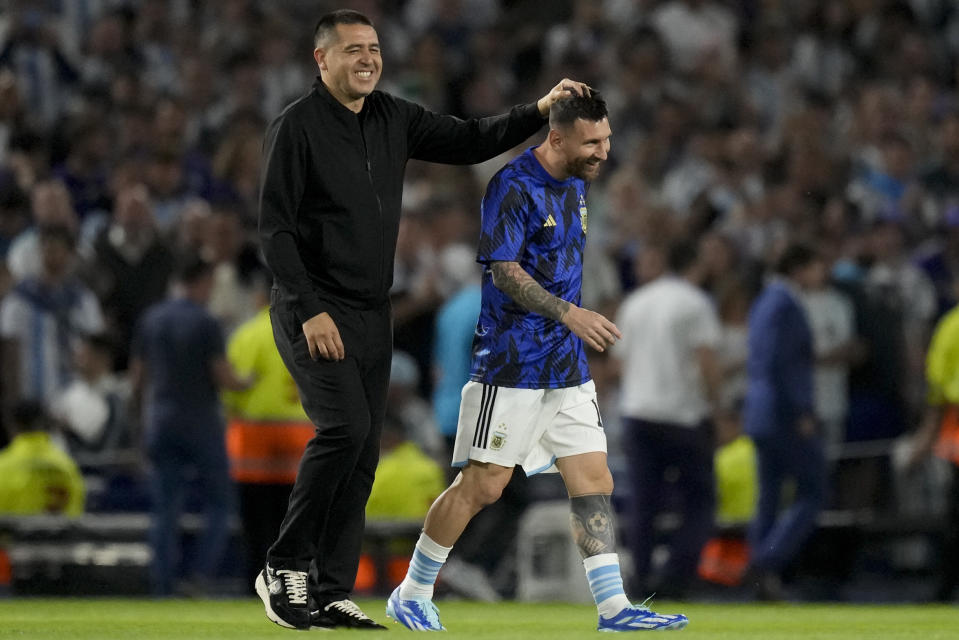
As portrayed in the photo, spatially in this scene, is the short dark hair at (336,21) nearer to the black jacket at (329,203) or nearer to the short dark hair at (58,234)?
the black jacket at (329,203)

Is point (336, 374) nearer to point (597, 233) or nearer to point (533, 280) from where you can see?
point (533, 280)

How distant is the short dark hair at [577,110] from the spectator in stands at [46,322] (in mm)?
6868

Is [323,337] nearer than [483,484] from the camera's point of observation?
Yes

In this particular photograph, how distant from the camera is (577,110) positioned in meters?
7.39

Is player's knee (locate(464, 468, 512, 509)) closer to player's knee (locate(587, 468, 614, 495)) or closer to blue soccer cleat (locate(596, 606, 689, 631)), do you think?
player's knee (locate(587, 468, 614, 495))

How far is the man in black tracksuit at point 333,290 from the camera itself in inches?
282

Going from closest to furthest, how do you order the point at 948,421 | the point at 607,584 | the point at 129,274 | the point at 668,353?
the point at 607,584 → the point at 948,421 → the point at 668,353 → the point at 129,274

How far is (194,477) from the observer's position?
1355 cm

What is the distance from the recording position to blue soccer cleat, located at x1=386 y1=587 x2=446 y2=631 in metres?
7.49

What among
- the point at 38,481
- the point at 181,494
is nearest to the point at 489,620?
the point at 181,494

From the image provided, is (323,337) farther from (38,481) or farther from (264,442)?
(38,481)

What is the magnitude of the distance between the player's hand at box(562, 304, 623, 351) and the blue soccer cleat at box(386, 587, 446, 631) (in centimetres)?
133

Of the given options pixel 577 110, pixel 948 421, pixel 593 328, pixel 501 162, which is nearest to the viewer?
pixel 593 328

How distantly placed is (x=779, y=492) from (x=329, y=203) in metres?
5.67
